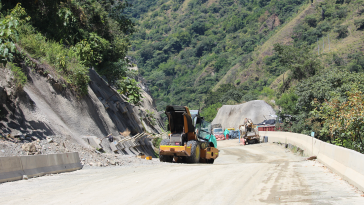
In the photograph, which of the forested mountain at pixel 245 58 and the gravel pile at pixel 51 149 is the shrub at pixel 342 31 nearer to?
the forested mountain at pixel 245 58

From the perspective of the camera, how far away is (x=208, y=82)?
6289 inches

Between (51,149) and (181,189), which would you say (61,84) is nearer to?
(51,149)

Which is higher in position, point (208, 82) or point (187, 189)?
point (208, 82)

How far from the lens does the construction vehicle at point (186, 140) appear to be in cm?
1664

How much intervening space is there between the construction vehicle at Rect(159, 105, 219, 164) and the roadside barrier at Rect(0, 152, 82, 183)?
5.22 meters

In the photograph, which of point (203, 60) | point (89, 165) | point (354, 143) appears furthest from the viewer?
point (203, 60)

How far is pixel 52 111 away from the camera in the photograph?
1758 cm

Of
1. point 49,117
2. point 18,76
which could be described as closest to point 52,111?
point 49,117

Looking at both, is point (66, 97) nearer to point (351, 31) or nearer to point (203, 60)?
point (351, 31)

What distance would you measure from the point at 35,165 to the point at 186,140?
27.5ft

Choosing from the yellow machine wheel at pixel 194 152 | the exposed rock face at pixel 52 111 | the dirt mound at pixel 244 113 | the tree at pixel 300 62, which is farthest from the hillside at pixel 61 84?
the dirt mound at pixel 244 113

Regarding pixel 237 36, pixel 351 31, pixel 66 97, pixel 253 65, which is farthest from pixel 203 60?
pixel 66 97

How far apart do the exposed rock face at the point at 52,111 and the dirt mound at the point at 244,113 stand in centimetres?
4646

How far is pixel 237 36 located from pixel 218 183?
192 metres
